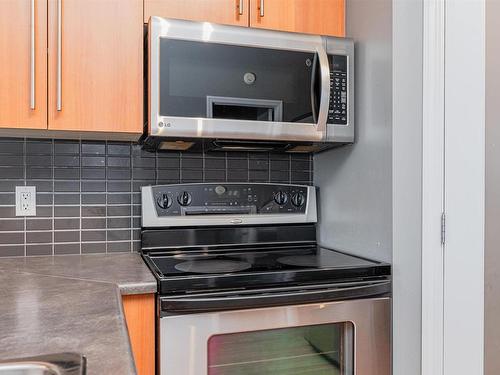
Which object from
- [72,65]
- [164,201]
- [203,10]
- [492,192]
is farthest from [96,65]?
[492,192]

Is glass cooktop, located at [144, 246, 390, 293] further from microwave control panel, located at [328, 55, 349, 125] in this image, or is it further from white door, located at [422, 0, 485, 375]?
microwave control panel, located at [328, 55, 349, 125]

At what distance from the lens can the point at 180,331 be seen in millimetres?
1199

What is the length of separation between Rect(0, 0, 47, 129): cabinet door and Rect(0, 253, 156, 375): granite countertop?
484 millimetres

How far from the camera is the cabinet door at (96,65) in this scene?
1.39 meters

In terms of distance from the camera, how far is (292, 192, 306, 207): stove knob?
1897 millimetres

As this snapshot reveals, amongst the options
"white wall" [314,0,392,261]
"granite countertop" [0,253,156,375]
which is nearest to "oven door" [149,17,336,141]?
"white wall" [314,0,392,261]

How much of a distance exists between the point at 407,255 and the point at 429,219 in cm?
14

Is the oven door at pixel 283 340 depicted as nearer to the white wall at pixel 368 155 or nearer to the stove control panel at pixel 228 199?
the white wall at pixel 368 155

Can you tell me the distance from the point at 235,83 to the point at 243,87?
0.10 feet

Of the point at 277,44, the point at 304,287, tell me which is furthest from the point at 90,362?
the point at 277,44

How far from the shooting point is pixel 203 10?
156 cm

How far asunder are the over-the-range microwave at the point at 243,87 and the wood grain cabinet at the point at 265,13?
0.28 ft

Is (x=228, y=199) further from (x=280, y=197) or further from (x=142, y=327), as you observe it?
(x=142, y=327)

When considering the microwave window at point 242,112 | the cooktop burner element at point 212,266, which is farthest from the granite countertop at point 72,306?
the microwave window at point 242,112
